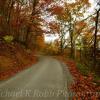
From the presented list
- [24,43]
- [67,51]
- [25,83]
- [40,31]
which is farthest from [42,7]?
[67,51]

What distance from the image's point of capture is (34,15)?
28047mm

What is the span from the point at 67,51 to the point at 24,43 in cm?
2509

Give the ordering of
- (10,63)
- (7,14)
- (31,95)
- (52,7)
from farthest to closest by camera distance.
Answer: (52,7)
(7,14)
(10,63)
(31,95)

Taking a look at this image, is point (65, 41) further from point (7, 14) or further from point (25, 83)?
point (25, 83)

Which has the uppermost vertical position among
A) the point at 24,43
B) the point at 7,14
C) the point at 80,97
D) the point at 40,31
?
the point at 7,14

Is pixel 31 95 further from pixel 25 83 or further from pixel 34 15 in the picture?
pixel 34 15

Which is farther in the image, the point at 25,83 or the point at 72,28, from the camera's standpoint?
the point at 72,28

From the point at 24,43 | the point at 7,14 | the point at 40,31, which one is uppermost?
the point at 7,14

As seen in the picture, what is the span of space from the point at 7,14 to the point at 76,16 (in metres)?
17.4

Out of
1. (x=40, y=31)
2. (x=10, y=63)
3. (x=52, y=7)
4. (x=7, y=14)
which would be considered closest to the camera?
(x=10, y=63)

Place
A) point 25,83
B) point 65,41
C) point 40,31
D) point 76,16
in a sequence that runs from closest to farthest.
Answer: point 25,83, point 40,31, point 76,16, point 65,41

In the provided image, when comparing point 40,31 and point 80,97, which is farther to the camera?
point 40,31

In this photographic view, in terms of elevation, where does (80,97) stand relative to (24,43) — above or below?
below

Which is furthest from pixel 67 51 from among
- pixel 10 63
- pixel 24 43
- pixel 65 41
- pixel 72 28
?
pixel 10 63
